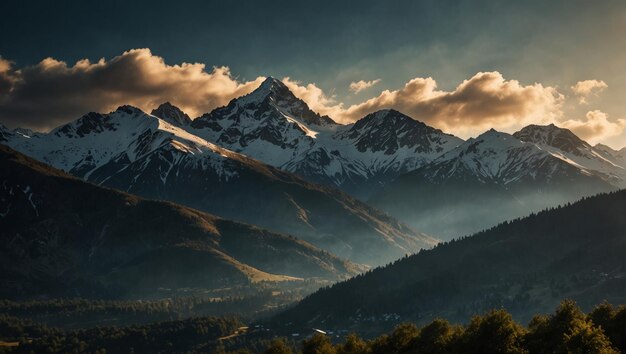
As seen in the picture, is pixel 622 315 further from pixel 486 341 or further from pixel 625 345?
pixel 486 341

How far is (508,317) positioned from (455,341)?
45.6 feet

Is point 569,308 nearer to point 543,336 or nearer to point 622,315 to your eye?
point 543,336

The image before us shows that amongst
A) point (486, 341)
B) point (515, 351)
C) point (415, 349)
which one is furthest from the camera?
point (415, 349)

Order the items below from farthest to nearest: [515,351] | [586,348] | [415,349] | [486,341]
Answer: [415,349] → [486,341] → [515,351] → [586,348]

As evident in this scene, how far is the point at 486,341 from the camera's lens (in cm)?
15762

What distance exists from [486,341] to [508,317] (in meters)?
7.57

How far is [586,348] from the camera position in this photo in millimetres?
132625

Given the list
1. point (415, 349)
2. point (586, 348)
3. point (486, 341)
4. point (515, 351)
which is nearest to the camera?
point (586, 348)

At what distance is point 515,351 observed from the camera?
147m

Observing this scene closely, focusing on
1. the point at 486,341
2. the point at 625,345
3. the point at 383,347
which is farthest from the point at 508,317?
the point at 383,347

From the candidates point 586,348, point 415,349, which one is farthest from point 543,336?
point 415,349

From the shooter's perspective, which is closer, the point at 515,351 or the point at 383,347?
the point at 515,351

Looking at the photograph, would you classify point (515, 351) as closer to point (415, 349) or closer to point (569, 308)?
point (569, 308)

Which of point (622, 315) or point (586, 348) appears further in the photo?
point (622, 315)
